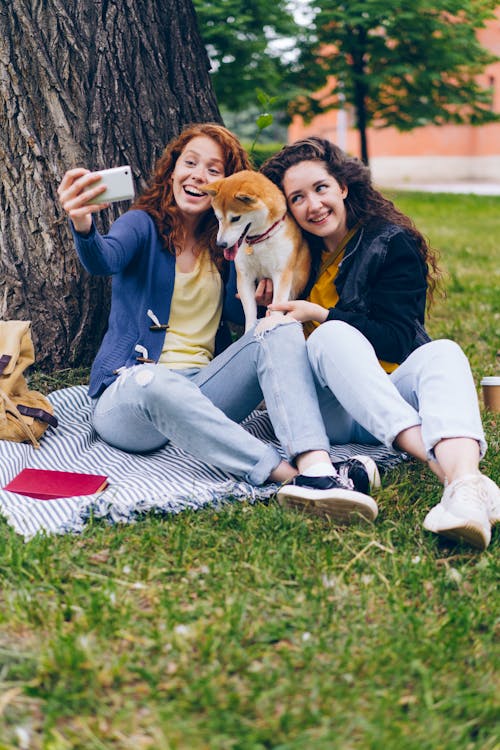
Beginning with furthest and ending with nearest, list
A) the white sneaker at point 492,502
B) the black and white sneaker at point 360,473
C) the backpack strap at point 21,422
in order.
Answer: the backpack strap at point 21,422 → the black and white sneaker at point 360,473 → the white sneaker at point 492,502

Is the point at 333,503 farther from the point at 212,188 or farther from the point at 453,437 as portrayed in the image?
the point at 212,188

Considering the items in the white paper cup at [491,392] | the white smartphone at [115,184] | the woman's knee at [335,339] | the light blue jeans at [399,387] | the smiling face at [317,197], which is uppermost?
the white smartphone at [115,184]

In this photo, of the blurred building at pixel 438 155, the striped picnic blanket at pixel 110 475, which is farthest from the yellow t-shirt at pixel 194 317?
the blurred building at pixel 438 155

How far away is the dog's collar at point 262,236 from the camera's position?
328cm

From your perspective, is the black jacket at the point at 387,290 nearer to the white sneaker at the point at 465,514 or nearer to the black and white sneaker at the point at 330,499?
the black and white sneaker at the point at 330,499

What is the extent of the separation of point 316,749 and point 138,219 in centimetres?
229

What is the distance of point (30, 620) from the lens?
76.5 inches

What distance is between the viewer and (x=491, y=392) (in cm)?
359

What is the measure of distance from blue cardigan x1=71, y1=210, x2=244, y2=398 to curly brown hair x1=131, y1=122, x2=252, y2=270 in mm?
58

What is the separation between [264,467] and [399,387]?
59 centimetres

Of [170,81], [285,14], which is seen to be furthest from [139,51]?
[285,14]

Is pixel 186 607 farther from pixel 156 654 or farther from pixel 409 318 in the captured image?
pixel 409 318

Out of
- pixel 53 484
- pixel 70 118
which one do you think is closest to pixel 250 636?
pixel 53 484

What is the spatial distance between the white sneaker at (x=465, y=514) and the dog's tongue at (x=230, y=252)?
4.50ft
